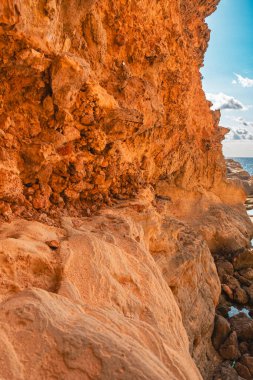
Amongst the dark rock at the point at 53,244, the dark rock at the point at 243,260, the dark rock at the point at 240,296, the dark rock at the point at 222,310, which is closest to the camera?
the dark rock at the point at 53,244

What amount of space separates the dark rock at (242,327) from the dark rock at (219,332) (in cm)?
50

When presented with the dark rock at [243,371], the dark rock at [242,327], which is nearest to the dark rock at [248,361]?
the dark rock at [243,371]

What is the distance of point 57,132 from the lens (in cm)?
514

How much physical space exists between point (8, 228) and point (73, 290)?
4.40 ft

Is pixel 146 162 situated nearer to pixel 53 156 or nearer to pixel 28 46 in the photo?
pixel 53 156

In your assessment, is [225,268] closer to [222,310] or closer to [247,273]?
[247,273]

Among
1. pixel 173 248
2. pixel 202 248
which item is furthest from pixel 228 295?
pixel 173 248

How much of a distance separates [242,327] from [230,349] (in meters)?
1.36

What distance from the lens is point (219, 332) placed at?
8.96 meters

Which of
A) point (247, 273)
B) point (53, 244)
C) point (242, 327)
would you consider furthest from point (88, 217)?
point (247, 273)

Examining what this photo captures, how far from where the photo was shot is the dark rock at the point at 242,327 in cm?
926

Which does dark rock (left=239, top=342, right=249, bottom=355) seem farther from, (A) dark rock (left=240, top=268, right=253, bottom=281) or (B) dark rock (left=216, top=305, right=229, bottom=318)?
(A) dark rock (left=240, top=268, right=253, bottom=281)

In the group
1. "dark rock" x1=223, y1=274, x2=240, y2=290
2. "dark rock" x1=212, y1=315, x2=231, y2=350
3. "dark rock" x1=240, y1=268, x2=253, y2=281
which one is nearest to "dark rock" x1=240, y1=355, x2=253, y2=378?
"dark rock" x1=212, y1=315, x2=231, y2=350

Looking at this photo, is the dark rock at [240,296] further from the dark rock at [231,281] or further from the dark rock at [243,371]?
the dark rock at [243,371]
